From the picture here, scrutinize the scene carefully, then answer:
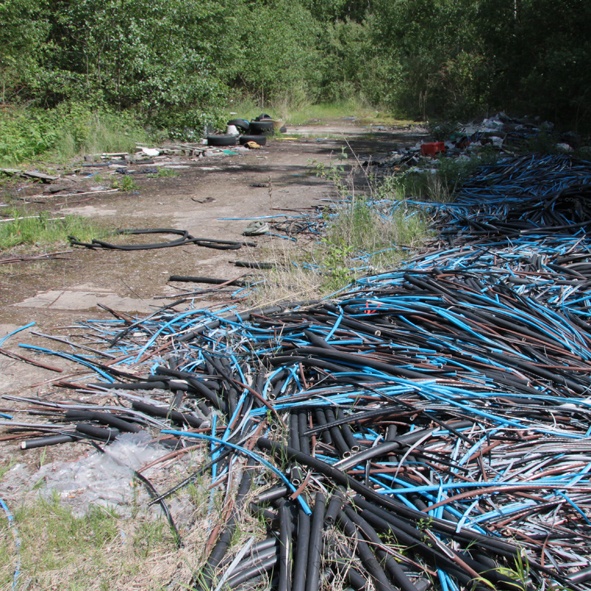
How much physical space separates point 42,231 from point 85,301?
7.19ft

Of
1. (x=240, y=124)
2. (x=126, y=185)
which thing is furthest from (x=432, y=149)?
(x=240, y=124)

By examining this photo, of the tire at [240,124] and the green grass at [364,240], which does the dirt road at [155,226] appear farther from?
the tire at [240,124]

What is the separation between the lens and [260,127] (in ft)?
54.6

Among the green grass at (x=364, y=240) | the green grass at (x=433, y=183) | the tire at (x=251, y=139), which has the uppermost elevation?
the green grass at (x=364, y=240)

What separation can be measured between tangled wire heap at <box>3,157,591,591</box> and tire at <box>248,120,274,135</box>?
13.0 meters

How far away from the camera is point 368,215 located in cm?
613

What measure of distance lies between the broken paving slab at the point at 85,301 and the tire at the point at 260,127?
40.3 feet

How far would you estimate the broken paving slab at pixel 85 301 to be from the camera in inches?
191

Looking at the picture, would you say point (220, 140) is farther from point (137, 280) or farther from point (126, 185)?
point (137, 280)

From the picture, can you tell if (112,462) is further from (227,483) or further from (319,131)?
(319,131)


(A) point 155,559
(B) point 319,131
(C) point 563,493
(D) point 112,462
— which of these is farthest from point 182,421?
(B) point 319,131

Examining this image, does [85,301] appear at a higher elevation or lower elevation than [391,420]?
lower

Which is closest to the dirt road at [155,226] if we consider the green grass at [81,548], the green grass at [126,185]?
the green grass at [126,185]

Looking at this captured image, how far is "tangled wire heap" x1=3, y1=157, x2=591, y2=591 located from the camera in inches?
84.8
